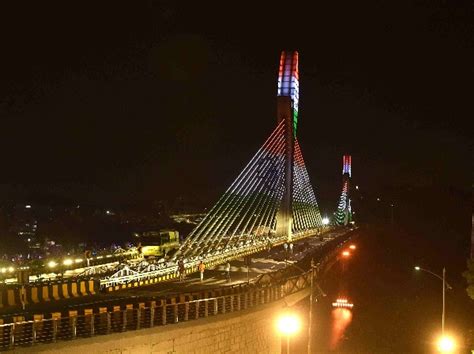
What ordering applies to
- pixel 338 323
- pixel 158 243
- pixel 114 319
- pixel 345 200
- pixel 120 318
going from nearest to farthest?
pixel 114 319 < pixel 120 318 < pixel 338 323 < pixel 158 243 < pixel 345 200

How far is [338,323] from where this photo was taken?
47.4 metres

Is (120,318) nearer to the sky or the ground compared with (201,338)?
nearer to the sky

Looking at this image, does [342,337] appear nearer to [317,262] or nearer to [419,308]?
[317,262]

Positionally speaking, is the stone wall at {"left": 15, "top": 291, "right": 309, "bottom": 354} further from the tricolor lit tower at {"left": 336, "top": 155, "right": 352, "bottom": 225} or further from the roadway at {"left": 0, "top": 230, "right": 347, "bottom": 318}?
the tricolor lit tower at {"left": 336, "top": 155, "right": 352, "bottom": 225}

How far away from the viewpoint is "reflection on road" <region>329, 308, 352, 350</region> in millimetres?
40856

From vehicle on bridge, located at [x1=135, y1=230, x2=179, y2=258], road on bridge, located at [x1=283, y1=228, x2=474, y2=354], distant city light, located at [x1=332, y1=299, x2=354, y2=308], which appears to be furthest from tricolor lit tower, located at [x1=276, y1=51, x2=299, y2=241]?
vehicle on bridge, located at [x1=135, y1=230, x2=179, y2=258]

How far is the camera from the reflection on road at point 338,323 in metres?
40.9

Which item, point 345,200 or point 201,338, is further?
point 345,200

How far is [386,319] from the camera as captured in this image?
51406 mm

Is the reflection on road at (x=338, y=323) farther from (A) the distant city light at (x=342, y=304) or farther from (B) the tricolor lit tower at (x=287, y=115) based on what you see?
(B) the tricolor lit tower at (x=287, y=115)

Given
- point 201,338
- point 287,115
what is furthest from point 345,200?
point 201,338

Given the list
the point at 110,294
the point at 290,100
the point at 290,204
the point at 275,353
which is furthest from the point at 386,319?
the point at 110,294

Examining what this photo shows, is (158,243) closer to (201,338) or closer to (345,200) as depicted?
(201,338)

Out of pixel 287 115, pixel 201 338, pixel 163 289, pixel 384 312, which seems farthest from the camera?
pixel 287 115
